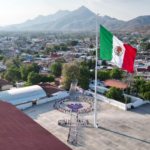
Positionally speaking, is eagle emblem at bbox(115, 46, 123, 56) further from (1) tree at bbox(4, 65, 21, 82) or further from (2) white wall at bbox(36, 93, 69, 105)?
(1) tree at bbox(4, 65, 21, 82)

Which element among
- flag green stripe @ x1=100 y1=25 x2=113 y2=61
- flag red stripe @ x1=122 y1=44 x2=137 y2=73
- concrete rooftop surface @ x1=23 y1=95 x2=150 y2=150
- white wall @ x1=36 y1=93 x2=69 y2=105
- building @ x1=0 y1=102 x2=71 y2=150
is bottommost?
concrete rooftop surface @ x1=23 y1=95 x2=150 y2=150

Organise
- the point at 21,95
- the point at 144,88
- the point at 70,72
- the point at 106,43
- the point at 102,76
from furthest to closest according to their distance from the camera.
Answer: the point at 102,76 < the point at 70,72 < the point at 144,88 < the point at 21,95 < the point at 106,43

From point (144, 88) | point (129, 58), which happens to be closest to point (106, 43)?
point (129, 58)

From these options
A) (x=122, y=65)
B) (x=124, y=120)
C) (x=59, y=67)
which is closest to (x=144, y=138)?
(x=124, y=120)

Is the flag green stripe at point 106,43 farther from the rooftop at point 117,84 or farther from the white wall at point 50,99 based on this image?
the rooftop at point 117,84

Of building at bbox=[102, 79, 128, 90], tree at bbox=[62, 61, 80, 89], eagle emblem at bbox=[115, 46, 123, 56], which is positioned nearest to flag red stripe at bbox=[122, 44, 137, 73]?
eagle emblem at bbox=[115, 46, 123, 56]

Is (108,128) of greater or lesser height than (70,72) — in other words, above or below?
below

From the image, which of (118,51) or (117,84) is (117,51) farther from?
(117,84)

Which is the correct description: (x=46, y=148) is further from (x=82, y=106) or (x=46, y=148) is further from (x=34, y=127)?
(x=82, y=106)
